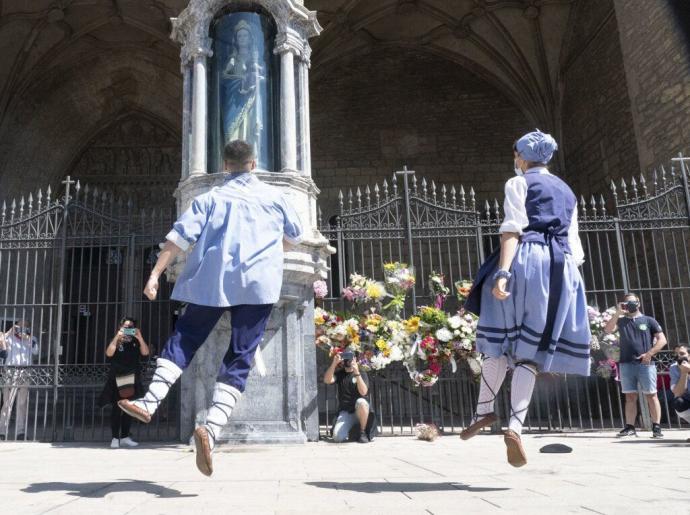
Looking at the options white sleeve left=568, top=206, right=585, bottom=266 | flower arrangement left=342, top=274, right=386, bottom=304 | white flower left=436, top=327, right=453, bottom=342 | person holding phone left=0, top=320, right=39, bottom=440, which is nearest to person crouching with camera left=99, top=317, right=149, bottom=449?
person holding phone left=0, top=320, right=39, bottom=440

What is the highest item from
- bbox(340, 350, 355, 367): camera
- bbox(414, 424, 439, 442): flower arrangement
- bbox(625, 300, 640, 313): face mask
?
bbox(625, 300, 640, 313): face mask

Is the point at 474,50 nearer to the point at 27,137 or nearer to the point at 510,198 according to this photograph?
the point at 27,137

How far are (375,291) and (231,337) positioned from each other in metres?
4.56

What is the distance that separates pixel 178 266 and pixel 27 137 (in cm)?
1154

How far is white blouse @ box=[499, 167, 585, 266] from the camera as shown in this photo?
305 cm

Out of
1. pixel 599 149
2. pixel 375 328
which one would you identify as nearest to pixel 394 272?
pixel 375 328

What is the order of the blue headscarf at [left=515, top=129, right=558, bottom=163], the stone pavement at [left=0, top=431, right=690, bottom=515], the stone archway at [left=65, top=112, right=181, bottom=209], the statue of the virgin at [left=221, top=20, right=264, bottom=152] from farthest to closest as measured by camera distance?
the stone archway at [left=65, top=112, right=181, bottom=209], the statue of the virgin at [left=221, top=20, right=264, bottom=152], the blue headscarf at [left=515, top=129, right=558, bottom=163], the stone pavement at [left=0, top=431, right=690, bottom=515]

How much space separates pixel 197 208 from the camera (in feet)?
10.5

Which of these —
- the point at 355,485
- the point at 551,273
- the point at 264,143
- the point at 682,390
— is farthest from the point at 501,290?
the point at 264,143

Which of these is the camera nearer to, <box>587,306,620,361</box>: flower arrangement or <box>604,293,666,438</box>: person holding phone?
<box>604,293,666,438</box>: person holding phone

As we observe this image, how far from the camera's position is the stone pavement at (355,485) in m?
2.16

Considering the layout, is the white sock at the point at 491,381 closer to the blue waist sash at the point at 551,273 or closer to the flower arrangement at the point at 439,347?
the blue waist sash at the point at 551,273

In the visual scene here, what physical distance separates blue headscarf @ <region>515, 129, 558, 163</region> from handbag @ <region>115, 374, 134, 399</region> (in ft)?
17.8

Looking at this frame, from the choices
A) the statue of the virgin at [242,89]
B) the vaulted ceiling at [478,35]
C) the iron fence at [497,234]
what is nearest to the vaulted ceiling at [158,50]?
the vaulted ceiling at [478,35]
